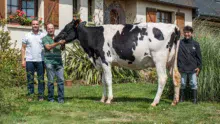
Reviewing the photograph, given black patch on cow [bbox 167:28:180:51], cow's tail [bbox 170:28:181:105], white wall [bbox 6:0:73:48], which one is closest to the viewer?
black patch on cow [bbox 167:28:180:51]

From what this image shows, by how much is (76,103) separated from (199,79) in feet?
9.88

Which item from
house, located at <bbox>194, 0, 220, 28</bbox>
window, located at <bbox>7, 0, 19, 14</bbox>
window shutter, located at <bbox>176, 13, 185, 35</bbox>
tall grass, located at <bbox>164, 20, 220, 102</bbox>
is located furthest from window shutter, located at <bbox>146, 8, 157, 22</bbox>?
tall grass, located at <bbox>164, 20, 220, 102</bbox>

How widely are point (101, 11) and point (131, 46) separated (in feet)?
34.1

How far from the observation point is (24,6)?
15484mm

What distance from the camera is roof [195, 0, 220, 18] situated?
2382 centimetres

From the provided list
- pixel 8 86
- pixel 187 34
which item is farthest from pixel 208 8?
pixel 8 86

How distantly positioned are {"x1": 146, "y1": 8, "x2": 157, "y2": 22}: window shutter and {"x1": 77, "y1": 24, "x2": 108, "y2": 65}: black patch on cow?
11883mm

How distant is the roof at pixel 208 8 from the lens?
2382 centimetres

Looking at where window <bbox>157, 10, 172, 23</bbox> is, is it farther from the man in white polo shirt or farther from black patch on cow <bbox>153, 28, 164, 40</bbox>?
the man in white polo shirt

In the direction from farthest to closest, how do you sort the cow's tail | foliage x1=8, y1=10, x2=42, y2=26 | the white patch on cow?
foliage x1=8, y1=10, x2=42, y2=26, the cow's tail, the white patch on cow

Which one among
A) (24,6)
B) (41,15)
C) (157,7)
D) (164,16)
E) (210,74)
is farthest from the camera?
(164,16)

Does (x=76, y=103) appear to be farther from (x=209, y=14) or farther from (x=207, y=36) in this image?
(x=209, y=14)

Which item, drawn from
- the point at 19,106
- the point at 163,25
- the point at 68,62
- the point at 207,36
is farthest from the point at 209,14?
the point at 19,106

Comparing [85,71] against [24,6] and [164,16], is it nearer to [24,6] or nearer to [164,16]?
[24,6]
